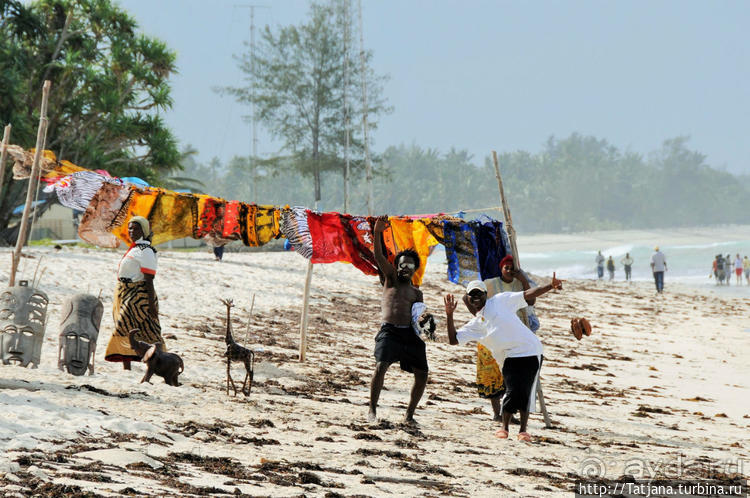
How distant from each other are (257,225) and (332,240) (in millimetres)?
910

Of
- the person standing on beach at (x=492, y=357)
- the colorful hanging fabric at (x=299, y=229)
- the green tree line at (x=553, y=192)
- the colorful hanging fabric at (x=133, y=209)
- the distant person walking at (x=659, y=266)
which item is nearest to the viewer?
the person standing on beach at (x=492, y=357)

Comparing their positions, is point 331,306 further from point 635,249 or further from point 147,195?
point 635,249

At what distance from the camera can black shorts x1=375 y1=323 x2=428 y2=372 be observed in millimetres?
7418

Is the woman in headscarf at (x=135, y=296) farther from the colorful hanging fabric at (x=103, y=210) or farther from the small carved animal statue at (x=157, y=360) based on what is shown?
the colorful hanging fabric at (x=103, y=210)

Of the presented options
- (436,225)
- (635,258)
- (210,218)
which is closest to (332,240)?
(436,225)

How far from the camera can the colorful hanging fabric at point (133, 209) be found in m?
9.14

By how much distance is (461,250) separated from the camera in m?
9.38

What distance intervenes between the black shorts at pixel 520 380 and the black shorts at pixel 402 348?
79 cm

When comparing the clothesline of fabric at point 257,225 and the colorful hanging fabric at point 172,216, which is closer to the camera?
the clothesline of fabric at point 257,225

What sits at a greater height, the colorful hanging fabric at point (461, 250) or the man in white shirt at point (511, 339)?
the colorful hanging fabric at point (461, 250)

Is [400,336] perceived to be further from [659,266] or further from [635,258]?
[635,258]

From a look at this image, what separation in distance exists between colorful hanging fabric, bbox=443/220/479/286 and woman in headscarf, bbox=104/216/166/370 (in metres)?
3.36

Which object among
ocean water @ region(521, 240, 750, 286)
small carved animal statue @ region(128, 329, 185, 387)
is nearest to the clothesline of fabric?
small carved animal statue @ region(128, 329, 185, 387)

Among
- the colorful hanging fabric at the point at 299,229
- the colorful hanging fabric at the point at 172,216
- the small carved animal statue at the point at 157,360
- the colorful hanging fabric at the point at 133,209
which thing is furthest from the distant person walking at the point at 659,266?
the small carved animal statue at the point at 157,360
